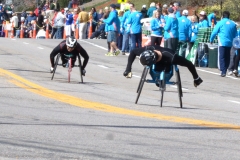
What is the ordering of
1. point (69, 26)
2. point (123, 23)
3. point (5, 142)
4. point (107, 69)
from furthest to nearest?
point (69, 26)
point (123, 23)
point (107, 69)
point (5, 142)

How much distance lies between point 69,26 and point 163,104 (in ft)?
90.7

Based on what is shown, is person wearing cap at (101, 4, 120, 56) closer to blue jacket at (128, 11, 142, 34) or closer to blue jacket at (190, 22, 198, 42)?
blue jacket at (128, 11, 142, 34)

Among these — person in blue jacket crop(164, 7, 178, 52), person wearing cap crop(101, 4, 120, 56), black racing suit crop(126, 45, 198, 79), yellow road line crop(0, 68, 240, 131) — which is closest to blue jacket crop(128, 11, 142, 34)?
person wearing cap crop(101, 4, 120, 56)

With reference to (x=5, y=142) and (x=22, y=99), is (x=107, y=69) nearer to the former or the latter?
(x=22, y=99)

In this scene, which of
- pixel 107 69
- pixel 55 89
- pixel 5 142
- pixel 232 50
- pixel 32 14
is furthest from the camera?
pixel 32 14

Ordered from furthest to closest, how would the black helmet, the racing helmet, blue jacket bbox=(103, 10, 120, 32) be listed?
1. blue jacket bbox=(103, 10, 120, 32)
2. the racing helmet
3. the black helmet

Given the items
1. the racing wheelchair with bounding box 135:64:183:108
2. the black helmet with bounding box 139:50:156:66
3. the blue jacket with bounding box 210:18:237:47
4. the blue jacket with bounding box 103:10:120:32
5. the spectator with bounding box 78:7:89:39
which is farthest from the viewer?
the spectator with bounding box 78:7:89:39

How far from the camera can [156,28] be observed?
2756cm

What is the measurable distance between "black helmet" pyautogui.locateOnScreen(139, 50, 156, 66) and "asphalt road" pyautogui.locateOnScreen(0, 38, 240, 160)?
87 centimetres

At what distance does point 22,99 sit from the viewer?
14.5 metres

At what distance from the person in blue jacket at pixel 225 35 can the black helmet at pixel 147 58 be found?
11.3m

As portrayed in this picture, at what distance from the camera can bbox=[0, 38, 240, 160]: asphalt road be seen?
912cm

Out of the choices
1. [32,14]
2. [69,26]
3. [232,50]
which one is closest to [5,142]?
[232,50]

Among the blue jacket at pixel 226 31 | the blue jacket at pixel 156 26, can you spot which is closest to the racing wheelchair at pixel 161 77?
the blue jacket at pixel 226 31
